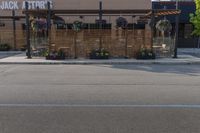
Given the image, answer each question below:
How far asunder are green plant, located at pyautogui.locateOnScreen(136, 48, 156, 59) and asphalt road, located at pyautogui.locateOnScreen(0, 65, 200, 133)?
977 centimetres

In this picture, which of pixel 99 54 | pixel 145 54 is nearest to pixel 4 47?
pixel 99 54

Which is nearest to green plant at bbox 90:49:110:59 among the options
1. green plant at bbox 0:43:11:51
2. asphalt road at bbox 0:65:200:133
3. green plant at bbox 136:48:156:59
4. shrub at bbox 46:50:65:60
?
shrub at bbox 46:50:65:60

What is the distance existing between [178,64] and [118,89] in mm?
9851

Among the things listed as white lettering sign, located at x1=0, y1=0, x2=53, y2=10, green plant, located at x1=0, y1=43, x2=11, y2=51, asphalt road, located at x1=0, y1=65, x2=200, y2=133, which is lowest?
asphalt road, located at x1=0, y1=65, x2=200, y2=133

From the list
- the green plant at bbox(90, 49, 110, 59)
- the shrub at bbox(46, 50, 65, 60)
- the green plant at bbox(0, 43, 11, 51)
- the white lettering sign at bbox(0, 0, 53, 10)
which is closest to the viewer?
the shrub at bbox(46, 50, 65, 60)

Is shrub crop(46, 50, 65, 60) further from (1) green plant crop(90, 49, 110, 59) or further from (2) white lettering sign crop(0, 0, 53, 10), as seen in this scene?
(2) white lettering sign crop(0, 0, 53, 10)

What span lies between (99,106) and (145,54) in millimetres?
14125

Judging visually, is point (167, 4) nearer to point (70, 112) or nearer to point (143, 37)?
point (143, 37)

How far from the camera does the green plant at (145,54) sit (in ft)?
69.8

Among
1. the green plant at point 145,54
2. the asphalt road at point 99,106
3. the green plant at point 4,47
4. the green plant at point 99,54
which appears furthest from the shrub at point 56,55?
the asphalt road at point 99,106

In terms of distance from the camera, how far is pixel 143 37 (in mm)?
22141

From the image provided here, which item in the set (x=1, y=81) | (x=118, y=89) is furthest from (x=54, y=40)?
(x=118, y=89)

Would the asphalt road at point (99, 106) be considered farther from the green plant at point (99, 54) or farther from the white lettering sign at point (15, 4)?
the white lettering sign at point (15, 4)

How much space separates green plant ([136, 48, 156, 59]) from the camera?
21266mm
